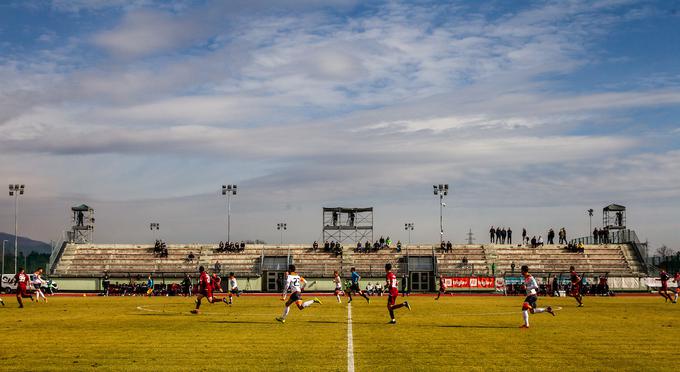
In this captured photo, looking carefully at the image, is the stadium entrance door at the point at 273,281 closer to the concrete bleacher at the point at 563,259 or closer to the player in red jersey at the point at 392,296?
the concrete bleacher at the point at 563,259

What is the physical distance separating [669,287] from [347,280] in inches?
1322

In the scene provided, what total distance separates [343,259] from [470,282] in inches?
699

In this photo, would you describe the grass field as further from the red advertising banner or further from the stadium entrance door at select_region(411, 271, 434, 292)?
the stadium entrance door at select_region(411, 271, 434, 292)

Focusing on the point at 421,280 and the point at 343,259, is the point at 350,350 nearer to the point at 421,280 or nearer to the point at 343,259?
the point at 421,280

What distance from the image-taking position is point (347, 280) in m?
81.0

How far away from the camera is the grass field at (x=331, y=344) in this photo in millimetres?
15695

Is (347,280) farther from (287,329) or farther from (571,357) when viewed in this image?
(571,357)

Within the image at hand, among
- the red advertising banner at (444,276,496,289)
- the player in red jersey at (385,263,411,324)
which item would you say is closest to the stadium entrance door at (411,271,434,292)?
the red advertising banner at (444,276,496,289)

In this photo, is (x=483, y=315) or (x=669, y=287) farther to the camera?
(x=669, y=287)

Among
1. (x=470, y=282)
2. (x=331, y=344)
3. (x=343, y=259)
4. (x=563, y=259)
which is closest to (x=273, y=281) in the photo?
(x=343, y=259)

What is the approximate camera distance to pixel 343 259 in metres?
90.8

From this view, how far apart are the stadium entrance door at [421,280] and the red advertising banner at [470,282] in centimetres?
478

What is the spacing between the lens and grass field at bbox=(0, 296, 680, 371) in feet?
51.5

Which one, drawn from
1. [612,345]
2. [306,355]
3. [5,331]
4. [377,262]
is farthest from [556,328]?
[377,262]
